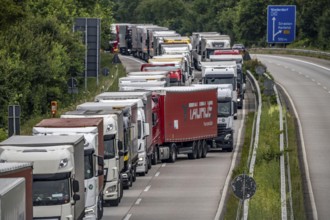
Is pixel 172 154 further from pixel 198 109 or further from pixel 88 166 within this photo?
pixel 88 166

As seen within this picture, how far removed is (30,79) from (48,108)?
2.65 m

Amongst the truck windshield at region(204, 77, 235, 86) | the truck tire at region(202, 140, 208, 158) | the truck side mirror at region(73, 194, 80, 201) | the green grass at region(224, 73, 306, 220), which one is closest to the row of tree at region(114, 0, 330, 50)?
the truck windshield at region(204, 77, 235, 86)

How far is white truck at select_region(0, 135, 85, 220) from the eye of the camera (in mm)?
27812

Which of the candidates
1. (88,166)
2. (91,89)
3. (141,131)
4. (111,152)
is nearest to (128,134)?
(111,152)

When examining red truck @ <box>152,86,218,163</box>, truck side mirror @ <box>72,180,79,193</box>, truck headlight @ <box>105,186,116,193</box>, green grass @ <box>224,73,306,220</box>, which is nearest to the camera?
truck side mirror @ <box>72,180,79,193</box>

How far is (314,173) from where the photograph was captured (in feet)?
145

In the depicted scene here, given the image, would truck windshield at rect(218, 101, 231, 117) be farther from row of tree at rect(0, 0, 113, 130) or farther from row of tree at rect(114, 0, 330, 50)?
row of tree at rect(114, 0, 330, 50)

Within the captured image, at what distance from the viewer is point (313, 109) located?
234 ft

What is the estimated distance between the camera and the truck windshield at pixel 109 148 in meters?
36.5

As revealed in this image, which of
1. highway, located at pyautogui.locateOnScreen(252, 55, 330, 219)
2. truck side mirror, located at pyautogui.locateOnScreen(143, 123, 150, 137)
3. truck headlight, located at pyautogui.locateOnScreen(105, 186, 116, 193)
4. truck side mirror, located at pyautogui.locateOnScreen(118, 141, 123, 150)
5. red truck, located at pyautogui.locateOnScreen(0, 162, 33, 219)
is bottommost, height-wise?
highway, located at pyautogui.locateOnScreen(252, 55, 330, 219)

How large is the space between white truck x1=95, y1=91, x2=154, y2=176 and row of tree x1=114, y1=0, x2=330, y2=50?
8040cm

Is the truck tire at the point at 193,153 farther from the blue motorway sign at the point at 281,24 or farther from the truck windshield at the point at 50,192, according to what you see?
the blue motorway sign at the point at 281,24

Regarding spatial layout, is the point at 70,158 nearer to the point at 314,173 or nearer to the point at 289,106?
the point at 314,173

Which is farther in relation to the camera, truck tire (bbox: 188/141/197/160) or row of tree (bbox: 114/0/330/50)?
row of tree (bbox: 114/0/330/50)
